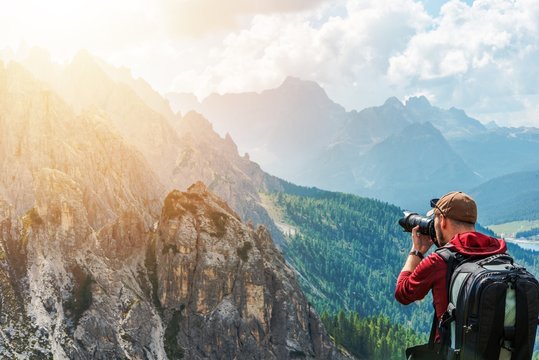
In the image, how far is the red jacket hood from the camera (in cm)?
824

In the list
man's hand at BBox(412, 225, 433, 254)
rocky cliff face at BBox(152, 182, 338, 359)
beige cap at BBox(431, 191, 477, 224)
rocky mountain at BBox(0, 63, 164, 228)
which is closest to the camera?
beige cap at BBox(431, 191, 477, 224)

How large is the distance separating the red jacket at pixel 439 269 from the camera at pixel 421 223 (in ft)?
3.66

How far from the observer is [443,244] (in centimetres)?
939

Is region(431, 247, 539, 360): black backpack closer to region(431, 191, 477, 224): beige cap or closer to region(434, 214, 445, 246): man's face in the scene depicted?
region(431, 191, 477, 224): beige cap

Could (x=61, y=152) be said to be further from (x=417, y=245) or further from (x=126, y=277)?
(x=417, y=245)

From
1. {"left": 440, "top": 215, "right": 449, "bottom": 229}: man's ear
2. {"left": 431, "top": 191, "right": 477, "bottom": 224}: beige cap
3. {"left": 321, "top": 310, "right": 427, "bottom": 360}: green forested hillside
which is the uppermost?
{"left": 431, "top": 191, "right": 477, "bottom": 224}: beige cap

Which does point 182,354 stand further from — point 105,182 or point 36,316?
point 105,182

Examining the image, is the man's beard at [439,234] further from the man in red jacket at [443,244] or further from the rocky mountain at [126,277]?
the rocky mountain at [126,277]

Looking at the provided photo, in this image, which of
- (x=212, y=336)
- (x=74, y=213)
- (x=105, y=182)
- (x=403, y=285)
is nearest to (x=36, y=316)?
(x=74, y=213)

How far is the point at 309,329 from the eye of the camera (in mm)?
→ 122500

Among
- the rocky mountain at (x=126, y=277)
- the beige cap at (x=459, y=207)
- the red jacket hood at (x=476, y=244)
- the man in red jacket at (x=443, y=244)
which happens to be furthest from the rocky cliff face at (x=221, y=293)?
the red jacket hood at (x=476, y=244)

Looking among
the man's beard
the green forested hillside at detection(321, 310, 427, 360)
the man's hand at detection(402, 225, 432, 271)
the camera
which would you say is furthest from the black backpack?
the green forested hillside at detection(321, 310, 427, 360)

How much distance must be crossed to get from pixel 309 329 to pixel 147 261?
43.2 meters

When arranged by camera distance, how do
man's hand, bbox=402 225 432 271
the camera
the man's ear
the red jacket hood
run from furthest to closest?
the camera
man's hand, bbox=402 225 432 271
the man's ear
the red jacket hood
